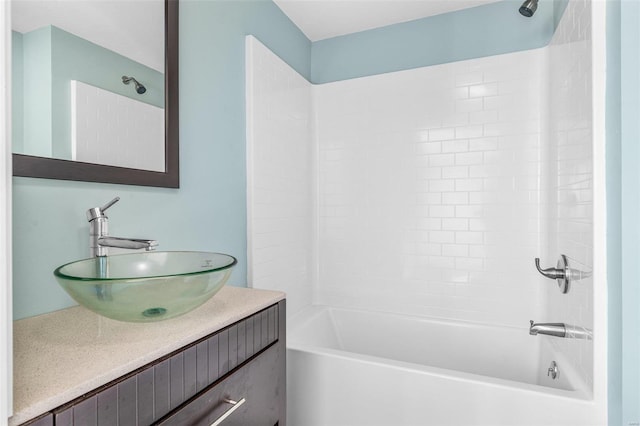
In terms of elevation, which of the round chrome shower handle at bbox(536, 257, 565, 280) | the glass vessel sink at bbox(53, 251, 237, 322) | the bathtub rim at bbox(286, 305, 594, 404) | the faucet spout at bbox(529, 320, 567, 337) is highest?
the glass vessel sink at bbox(53, 251, 237, 322)

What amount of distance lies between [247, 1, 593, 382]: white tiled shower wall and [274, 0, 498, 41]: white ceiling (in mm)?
365

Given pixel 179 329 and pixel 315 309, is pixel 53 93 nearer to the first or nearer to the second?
pixel 179 329

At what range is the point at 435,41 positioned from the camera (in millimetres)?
2344

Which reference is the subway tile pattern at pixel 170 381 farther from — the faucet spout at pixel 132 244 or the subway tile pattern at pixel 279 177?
the subway tile pattern at pixel 279 177

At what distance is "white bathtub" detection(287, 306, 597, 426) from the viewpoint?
1.39 meters

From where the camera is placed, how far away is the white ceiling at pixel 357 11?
2.20 m

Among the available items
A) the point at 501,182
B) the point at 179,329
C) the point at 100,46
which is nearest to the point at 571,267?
the point at 501,182

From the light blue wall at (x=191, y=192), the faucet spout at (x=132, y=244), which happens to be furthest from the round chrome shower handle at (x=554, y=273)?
the faucet spout at (x=132, y=244)

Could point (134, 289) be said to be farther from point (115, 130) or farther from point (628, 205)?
point (628, 205)

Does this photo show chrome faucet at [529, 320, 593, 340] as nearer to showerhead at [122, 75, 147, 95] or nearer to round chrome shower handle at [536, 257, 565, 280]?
round chrome shower handle at [536, 257, 565, 280]

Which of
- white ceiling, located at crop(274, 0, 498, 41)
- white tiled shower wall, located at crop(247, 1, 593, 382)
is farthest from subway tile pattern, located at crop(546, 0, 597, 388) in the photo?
white ceiling, located at crop(274, 0, 498, 41)

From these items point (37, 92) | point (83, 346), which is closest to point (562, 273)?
→ point (83, 346)

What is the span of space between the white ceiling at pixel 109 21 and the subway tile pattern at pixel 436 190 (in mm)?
1437

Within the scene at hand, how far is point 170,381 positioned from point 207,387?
118mm
